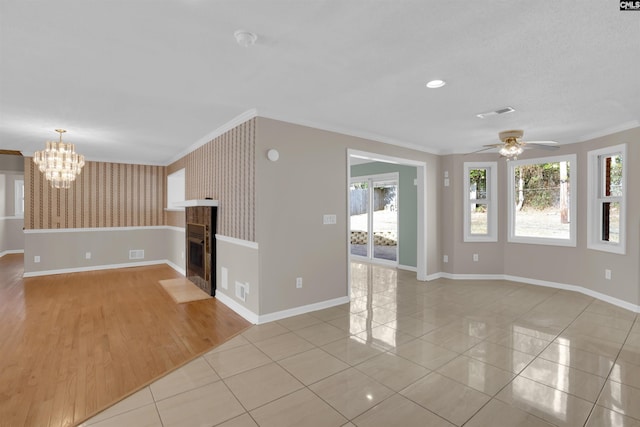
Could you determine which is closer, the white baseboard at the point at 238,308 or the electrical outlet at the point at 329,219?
the white baseboard at the point at 238,308

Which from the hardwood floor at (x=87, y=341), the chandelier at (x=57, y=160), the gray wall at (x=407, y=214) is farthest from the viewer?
the gray wall at (x=407, y=214)

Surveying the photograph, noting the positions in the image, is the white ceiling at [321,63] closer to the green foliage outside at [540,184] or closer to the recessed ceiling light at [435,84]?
the recessed ceiling light at [435,84]

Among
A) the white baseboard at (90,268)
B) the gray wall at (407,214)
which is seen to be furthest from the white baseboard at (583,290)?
the white baseboard at (90,268)

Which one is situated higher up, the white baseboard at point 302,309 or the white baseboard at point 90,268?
the white baseboard at point 90,268

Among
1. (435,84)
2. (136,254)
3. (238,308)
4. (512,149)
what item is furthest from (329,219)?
(136,254)

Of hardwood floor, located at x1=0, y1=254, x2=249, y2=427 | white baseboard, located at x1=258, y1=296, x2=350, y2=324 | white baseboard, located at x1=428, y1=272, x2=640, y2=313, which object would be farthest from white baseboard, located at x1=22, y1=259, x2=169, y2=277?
white baseboard, located at x1=428, y1=272, x2=640, y2=313

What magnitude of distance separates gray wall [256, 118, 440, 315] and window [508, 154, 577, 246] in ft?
10.4

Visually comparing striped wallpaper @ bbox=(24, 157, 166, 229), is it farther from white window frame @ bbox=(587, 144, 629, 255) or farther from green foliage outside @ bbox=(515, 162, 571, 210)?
white window frame @ bbox=(587, 144, 629, 255)

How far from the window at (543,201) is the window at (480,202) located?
0.27 metres

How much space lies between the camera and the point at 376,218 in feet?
24.9

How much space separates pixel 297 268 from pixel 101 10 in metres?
2.92

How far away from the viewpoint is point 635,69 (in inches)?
96.8

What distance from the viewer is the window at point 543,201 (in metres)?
5.12

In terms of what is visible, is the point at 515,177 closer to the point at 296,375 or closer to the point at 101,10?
the point at 296,375
